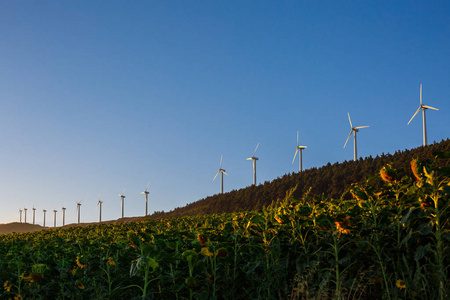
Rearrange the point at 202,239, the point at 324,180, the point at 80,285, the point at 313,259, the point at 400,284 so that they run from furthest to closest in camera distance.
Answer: the point at 324,180
the point at 80,285
the point at 313,259
the point at 202,239
the point at 400,284

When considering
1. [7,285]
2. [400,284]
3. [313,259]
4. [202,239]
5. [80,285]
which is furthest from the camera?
[7,285]

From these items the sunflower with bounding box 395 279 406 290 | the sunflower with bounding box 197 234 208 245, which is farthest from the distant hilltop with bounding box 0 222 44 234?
the sunflower with bounding box 395 279 406 290

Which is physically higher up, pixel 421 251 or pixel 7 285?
pixel 421 251

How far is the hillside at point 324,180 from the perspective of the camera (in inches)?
1078

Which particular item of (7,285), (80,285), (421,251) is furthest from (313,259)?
(7,285)

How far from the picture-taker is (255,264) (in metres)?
4.37

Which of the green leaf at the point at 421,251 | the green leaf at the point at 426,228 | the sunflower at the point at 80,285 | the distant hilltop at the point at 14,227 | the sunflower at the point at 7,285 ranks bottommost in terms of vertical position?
the distant hilltop at the point at 14,227

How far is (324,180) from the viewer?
98.6ft

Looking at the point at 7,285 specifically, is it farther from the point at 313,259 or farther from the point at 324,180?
the point at 324,180

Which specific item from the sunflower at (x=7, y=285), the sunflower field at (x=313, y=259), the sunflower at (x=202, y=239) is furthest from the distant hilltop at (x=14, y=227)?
the sunflower at (x=202, y=239)

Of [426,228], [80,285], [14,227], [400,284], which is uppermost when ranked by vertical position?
[426,228]

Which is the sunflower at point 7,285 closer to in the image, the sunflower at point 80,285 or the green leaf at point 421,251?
the sunflower at point 80,285

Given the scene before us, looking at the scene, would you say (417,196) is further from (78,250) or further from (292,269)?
(78,250)

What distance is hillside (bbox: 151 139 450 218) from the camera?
89.8 feet
